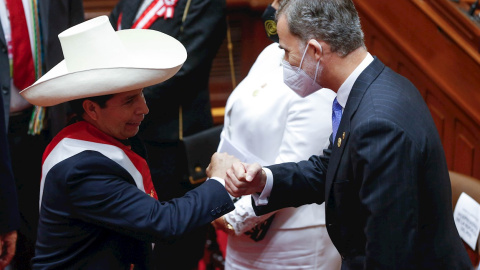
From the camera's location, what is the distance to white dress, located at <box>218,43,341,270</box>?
2682 millimetres

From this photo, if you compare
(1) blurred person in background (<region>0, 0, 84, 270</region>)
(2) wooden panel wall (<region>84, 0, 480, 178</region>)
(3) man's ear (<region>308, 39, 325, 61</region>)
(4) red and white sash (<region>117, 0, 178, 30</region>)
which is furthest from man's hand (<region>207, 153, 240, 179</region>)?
(2) wooden panel wall (<region>84, 0, 480, 178</region>)

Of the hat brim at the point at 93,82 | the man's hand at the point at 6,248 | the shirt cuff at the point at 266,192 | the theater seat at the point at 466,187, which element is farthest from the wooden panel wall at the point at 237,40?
the hat brim at the point at 93,82

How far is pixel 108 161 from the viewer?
2.21 metres

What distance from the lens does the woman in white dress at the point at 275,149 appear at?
2.68m

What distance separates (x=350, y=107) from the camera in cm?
213

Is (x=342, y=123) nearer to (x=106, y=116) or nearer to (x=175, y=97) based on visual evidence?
(x=106, y=116)

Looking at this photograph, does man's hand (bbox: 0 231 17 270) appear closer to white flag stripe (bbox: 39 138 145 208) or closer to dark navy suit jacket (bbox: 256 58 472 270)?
white flag stripe (bbox: 39 138 145 208)

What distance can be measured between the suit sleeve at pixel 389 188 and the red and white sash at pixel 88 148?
2.56 ft

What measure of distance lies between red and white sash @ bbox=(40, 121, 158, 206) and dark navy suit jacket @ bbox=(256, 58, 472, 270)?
0.65m

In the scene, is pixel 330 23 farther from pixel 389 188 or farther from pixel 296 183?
pixel 296 183

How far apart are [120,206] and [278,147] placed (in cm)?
82

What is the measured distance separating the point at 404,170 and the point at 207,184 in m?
0.72

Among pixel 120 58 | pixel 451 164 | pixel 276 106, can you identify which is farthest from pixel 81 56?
pixel 451 164

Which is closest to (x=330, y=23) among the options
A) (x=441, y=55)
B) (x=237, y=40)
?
(x=441, y=55)
